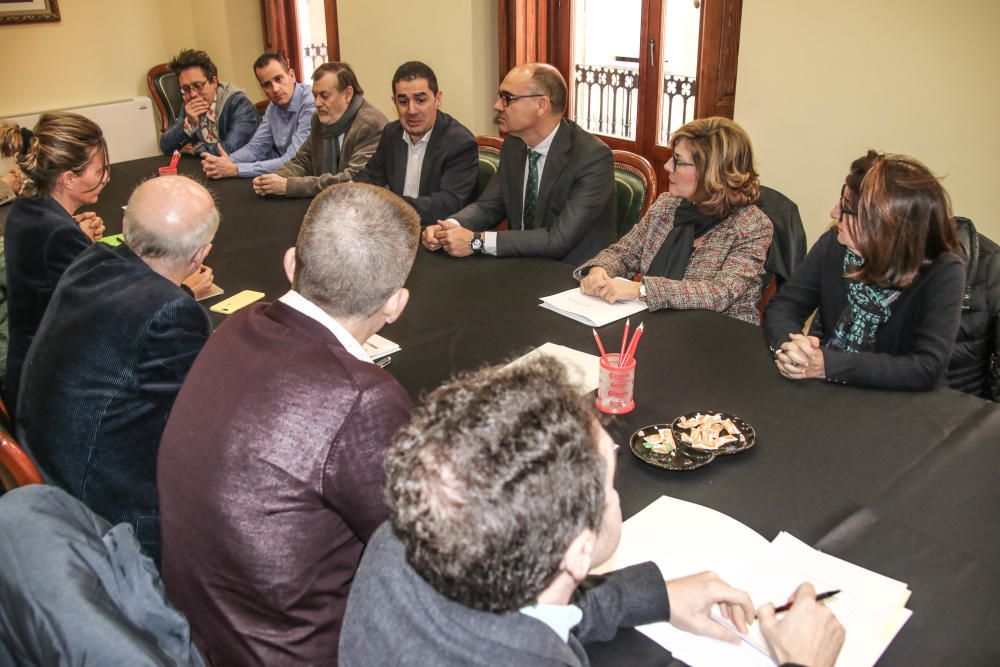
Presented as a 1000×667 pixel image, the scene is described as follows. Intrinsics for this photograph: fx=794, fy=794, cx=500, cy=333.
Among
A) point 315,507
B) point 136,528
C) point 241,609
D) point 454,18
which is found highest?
point 454,18

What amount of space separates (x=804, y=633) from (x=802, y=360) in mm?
842

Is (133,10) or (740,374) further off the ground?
(133,10)

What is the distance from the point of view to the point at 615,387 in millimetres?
1690

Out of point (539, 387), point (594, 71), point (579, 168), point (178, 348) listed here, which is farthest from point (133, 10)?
point (539, 387)

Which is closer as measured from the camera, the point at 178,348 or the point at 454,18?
the point at 178,348

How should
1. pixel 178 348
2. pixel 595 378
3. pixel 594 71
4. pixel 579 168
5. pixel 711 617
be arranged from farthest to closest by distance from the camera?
pixel 594 71 → pixel 579 168 → pixel 595 378 → pixel 178 348 → pixel 711 617

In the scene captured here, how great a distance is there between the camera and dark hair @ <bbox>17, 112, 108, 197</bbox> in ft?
7.97

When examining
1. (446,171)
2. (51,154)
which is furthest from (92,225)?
(446,171)

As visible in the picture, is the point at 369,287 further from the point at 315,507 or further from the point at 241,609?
the point at 241,609

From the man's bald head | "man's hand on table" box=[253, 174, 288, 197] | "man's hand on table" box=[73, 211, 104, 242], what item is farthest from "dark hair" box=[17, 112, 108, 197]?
"man's hand on table" box=[253, 174, 288, 197]

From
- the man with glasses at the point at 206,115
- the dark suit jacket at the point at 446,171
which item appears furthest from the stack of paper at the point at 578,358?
the man with glasses at the point at 206,115

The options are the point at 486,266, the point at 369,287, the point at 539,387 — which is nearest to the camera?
the point at 539,387

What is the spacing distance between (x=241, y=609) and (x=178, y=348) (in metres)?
0.65

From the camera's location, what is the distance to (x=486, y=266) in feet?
8.75
